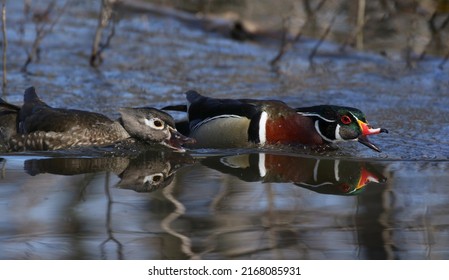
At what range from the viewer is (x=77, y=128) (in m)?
7.35

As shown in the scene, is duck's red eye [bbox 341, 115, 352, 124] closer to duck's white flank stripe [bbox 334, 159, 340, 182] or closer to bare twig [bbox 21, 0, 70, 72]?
duck's white flank stripe [bbox 334, 159, 340, 182]

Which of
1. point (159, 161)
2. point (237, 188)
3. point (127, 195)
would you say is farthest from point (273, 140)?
point (127, 195)

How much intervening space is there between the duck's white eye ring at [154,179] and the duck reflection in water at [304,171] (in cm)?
47

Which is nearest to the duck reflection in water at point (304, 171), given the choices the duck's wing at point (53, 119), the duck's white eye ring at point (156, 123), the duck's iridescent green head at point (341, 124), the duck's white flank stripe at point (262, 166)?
the duck's white flank stripe at point (262, 166)

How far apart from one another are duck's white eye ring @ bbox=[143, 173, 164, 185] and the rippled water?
56 millimetres

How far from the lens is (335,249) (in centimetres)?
490

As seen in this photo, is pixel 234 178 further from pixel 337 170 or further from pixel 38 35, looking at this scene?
pixel 38 35

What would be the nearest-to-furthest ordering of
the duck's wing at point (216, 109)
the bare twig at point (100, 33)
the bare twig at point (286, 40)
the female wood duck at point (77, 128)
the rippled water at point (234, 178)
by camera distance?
1. the rippled water at point (234, 178)
2. the female wood duck at point (77, 128)
3. the duck's wing at point (216, 109)
4. the bare twig at point (100, 33)
5. the bare twig at point (286, 40)

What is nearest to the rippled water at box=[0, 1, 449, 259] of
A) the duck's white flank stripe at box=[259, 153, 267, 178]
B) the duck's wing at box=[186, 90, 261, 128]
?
the duck's white flank stripe at box=[259, 153, 267, 178]

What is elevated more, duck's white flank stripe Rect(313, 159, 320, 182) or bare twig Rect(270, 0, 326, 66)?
bare twig Rect(270, 0, 326, 66)

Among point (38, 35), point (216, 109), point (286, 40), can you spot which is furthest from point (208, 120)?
point (286, 40)

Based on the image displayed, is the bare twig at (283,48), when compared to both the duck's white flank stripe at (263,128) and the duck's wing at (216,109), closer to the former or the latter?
the duck's wing at (216,109)

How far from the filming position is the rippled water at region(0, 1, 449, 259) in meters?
4.98

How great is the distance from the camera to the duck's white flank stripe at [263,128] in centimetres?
758
